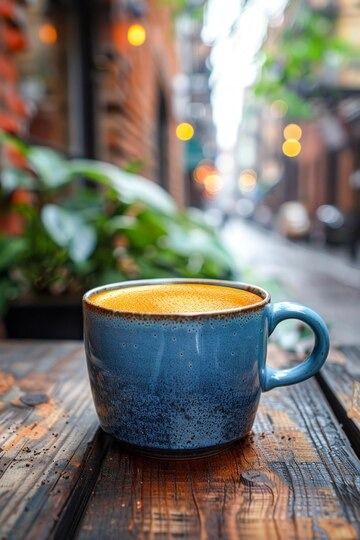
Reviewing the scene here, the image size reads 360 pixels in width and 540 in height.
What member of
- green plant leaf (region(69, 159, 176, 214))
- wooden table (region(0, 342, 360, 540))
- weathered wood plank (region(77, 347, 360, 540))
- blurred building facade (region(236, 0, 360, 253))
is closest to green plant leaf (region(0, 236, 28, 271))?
green plant leaf (region(69, 159, 176, 214))

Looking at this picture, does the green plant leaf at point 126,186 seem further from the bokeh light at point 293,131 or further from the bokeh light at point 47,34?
the bokeh light at point 293,131

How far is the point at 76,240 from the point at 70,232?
0.03 meters

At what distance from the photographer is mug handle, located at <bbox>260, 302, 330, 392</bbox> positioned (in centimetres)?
62

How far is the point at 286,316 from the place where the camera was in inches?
24.7

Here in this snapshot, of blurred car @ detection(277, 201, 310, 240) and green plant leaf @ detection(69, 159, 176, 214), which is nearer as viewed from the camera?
green plant leaf @ detection(69, 159, 176, 214)

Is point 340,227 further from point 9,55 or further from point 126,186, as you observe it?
point 126,186

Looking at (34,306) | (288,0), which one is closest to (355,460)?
(34,306)

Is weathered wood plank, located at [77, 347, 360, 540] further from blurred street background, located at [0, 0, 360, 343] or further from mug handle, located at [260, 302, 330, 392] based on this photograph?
blurred street background, located at [0, 0, 360, 343]

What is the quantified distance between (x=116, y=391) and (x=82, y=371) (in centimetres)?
31

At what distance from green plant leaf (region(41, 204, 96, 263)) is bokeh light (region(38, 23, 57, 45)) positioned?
5.92 feet

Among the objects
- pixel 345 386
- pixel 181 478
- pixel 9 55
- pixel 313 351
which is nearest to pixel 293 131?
pixel 9 55

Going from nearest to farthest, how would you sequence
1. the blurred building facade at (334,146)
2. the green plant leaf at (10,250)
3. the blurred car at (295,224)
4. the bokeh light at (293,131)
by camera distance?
the green plant leaf at (10,250)
the blurred building facade at (334,146)
the blurred car at (295,224)
the bokeh light at (293,131)

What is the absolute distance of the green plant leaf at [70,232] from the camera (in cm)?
150

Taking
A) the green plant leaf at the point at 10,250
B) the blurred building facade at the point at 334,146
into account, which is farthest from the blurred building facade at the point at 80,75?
the blurred building facade at the point at 334,146
